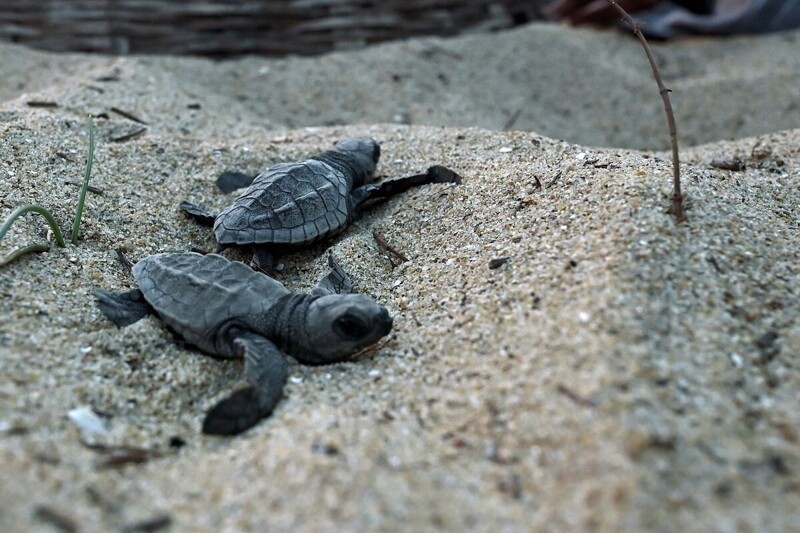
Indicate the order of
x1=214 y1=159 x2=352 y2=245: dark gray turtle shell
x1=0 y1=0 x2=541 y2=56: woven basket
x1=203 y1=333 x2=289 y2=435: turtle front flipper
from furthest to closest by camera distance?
x1=0 y1=0 x2=541 y2=56: woven basket, x1=214 y1=159 x2=352 y2=245: dark gray turtle shell, x1=203 y1=333 x2=289 y2=435: turtle front flipper

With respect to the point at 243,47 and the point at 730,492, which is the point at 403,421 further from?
the point at 243,47

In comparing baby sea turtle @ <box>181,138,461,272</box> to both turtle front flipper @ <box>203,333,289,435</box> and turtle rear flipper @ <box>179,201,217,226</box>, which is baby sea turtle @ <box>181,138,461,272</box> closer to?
turtle rear flipper @ <box>179,201,217,226</box>

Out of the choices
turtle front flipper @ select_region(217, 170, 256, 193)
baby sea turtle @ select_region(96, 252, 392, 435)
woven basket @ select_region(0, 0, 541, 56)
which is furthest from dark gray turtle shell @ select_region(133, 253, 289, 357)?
woven basket @ select_region(0, 0, 541, 56)

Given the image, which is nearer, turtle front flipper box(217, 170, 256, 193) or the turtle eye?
the turtle eye

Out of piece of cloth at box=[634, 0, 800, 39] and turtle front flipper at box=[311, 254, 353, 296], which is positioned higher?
piece of cloth at box=[634, 0, 800, 39]

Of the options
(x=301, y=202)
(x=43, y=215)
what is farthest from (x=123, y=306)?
(x=301, y=202)

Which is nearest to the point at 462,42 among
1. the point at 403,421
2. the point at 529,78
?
the point at 529,78
